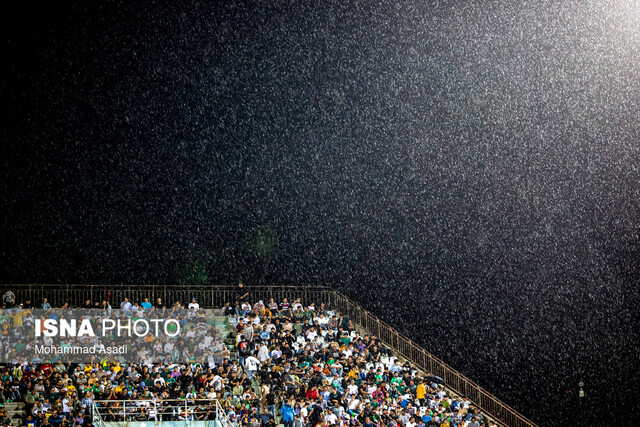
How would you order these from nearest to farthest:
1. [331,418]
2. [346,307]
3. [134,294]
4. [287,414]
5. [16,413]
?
[16,413], [287,414], [331,418], [346,307], [134,294]

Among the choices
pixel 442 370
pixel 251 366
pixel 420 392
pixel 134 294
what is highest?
pixel 134 294

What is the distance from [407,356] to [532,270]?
14.1 m

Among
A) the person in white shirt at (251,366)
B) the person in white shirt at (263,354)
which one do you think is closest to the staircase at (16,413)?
the person in white shirt at (251,366)

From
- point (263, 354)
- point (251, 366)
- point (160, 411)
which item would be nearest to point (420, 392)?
point (263, 354)

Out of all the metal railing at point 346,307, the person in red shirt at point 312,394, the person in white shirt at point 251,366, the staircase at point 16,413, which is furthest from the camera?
the metal railing at point 346,307

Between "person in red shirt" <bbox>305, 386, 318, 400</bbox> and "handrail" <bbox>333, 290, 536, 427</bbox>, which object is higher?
"handrail" <bbox>333, 290, 536, 427</bbox>

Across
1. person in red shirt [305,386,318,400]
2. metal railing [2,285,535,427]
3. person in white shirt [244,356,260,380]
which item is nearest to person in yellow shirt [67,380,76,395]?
person in white shirt [244,356,260,380]

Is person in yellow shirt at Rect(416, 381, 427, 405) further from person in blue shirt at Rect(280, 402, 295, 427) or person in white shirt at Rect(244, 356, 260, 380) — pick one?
person in blue shirt at Rect(280, 402, 295, 427)

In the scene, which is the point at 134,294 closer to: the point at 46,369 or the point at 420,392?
the point at 46,369

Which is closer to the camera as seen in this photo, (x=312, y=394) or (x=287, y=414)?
(x=287, y=414)

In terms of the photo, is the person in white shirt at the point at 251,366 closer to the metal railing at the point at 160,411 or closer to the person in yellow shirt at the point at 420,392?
the metal railing at the point at 160,411

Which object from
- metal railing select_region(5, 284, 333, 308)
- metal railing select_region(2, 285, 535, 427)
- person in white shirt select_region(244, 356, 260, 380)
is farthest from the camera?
Answer: metal railing select_region(5, 284, 333, 308)

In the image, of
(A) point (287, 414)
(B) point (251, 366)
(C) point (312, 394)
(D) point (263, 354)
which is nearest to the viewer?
(A) point (287, 414)

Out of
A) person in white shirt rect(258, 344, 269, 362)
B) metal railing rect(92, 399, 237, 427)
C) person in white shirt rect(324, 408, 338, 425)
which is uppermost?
person in white shirt rect(258, 344, 269, 362)
